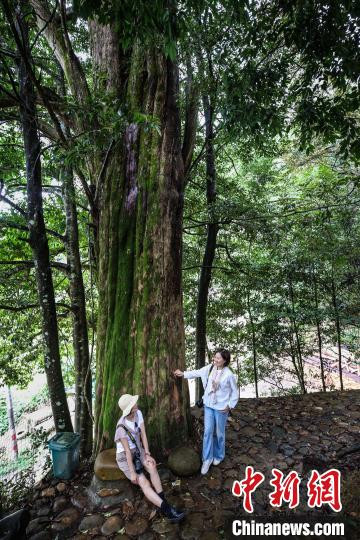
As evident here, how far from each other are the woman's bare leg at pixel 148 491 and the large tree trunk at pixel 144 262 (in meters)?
0.68

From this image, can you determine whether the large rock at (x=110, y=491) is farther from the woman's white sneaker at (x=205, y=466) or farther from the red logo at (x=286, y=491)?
the red logo at (x=286, y=491)

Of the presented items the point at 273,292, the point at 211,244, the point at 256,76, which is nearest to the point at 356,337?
the point at 273,292

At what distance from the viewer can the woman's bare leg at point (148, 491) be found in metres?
2.95

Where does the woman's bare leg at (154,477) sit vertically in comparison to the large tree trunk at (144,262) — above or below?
below

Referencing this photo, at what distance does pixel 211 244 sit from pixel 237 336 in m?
2.65

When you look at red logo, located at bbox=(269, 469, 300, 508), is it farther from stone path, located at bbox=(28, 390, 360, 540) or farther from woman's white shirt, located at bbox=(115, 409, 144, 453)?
woman's white shirt, located at bbox=(115, 409, 144, 453)

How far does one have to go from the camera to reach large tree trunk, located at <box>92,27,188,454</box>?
3.79 metres

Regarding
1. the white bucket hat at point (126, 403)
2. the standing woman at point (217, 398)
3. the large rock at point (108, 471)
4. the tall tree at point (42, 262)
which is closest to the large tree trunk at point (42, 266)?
the tall tree at point (42, 262)

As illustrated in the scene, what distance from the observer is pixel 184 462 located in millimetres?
3584

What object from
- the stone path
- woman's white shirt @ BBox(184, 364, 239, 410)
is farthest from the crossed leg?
woman's white shirt @ BBox(184, 364, 239, 410)

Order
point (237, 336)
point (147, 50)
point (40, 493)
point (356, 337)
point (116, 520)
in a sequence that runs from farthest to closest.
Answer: point (237, 336), point (356, 337), point (147, 50), point (40, 493), point (116, 520)

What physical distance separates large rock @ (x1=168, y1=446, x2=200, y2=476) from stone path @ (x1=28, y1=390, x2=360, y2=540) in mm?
79

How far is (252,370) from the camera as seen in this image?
28.4ft

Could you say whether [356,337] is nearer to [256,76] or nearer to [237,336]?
[237,336]
